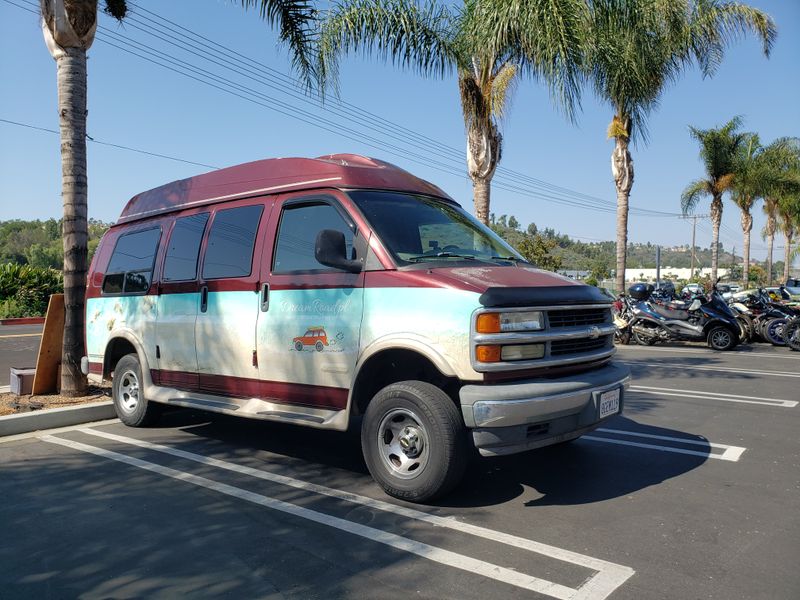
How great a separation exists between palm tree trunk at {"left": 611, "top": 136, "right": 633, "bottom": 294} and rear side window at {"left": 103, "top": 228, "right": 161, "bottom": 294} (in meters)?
15.7

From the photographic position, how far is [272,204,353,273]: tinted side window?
5.22 meters

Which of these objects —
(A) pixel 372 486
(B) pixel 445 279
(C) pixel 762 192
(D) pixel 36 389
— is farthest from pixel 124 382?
(C) pixel 762 192

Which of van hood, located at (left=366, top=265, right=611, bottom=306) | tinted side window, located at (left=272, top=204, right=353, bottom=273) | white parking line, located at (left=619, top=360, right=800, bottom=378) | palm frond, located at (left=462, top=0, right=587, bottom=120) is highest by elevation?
palm frond, located at (left=462, top=0, right=587, bottom=120)

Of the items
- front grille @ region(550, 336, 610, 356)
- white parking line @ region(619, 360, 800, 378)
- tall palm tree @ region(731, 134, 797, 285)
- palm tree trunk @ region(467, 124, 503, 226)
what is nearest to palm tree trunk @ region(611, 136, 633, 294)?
white parking line @ region(619, 360, 800, 378)

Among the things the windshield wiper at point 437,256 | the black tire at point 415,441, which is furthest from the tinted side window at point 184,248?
the black tire at point 415,441

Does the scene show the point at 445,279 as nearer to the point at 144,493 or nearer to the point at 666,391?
the point at 144,493

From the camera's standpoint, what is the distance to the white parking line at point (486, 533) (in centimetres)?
331

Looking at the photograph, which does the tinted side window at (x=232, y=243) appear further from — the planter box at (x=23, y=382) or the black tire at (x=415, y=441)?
the planter box at (x=23, y=382)

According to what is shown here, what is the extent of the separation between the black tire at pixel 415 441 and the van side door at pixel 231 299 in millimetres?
1414

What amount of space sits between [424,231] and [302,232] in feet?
3.31

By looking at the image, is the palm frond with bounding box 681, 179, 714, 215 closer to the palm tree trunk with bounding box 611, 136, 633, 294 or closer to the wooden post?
the palm tree trunk with bounding box 611, 136, 633, 294

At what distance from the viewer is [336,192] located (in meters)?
5.27

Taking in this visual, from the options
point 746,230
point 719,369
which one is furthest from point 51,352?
point 746,230

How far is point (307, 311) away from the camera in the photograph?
5156 millimetres
